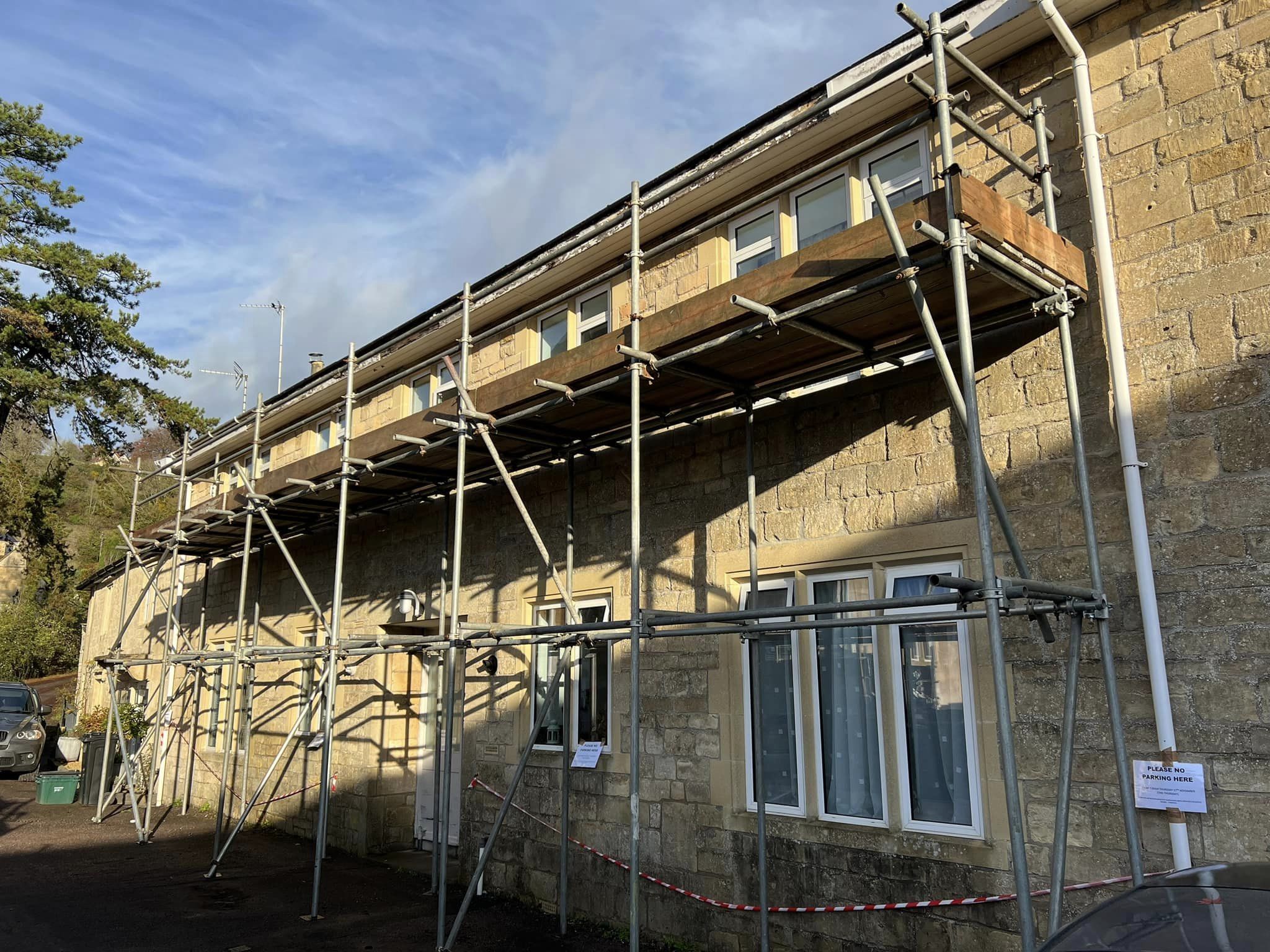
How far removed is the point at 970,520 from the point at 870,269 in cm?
168

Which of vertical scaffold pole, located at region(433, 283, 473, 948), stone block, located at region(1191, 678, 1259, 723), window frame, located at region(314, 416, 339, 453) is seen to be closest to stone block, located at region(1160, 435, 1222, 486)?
stone block, located at region(1191, 678, 1259, 723)

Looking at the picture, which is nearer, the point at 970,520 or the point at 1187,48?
the point at 1187,48

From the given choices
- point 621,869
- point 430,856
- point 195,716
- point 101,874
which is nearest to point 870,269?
point 621,869

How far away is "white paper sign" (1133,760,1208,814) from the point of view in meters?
4.48

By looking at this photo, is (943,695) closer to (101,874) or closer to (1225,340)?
(1225,340)

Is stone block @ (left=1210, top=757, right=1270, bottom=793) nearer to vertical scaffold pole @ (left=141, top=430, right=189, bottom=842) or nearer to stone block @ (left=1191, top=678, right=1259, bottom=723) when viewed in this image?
stone block @ (left=1191, top=678, right=1259, bottom=723)

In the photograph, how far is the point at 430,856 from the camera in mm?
10297

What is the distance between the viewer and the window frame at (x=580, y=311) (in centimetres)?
888

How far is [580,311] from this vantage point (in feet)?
30.5

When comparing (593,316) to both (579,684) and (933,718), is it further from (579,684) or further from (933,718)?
(933,718)

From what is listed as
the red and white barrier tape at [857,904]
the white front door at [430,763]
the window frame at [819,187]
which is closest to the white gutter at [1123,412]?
the red and white barrier tape at [857,904]

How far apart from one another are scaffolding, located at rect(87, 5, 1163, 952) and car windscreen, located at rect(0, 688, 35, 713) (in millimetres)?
10528

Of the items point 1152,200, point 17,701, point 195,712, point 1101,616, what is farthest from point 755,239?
point 17,701

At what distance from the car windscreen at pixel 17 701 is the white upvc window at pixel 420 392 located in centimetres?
1230
